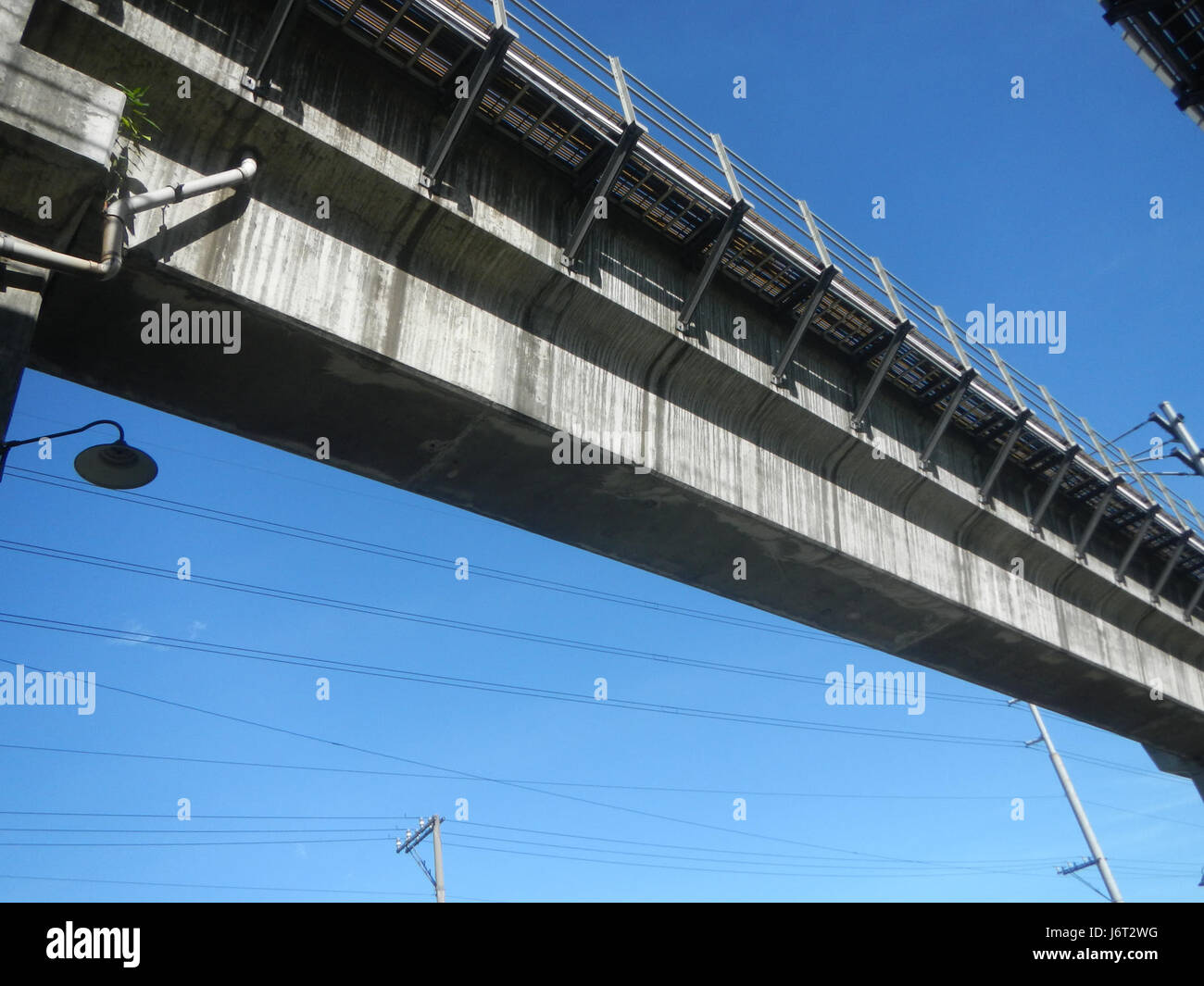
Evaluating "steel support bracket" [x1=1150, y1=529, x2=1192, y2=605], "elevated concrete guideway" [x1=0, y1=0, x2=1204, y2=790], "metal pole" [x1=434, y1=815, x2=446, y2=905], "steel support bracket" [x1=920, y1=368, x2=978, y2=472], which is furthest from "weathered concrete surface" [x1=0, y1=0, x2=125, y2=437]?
"metal pole" [x1=434, y1=815, x2=446, y2=905]

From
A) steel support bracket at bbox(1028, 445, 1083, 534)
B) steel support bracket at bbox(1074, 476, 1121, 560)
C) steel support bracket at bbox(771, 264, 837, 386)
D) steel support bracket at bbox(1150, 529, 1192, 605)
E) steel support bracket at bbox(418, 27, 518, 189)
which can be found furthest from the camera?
steel support bracket at bbox(1150, 529, 1192, 605)

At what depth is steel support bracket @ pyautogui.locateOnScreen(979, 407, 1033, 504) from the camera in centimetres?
1347

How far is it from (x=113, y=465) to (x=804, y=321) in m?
7.64

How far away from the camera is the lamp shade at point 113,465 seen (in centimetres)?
729

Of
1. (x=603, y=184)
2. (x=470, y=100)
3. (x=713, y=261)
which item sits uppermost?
(x=470, y=100)

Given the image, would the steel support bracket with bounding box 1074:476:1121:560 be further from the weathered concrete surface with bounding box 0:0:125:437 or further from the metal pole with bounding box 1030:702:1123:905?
the metal pole with bounding box 1030:702:1123:905

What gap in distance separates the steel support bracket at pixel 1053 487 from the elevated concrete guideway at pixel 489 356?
48 cm

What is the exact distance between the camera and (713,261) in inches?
392

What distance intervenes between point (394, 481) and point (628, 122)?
4495 millimetres

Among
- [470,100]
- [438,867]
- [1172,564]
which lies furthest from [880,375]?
[438,867]

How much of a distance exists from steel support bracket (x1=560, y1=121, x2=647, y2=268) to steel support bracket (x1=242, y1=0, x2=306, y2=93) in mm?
3171

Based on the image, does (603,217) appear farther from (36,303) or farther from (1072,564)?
(1072,564)

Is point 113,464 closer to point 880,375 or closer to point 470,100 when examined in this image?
point 470,100

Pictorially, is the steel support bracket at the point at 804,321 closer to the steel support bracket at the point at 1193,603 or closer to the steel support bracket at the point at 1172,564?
the steel support bracket at the point at 1172,564
